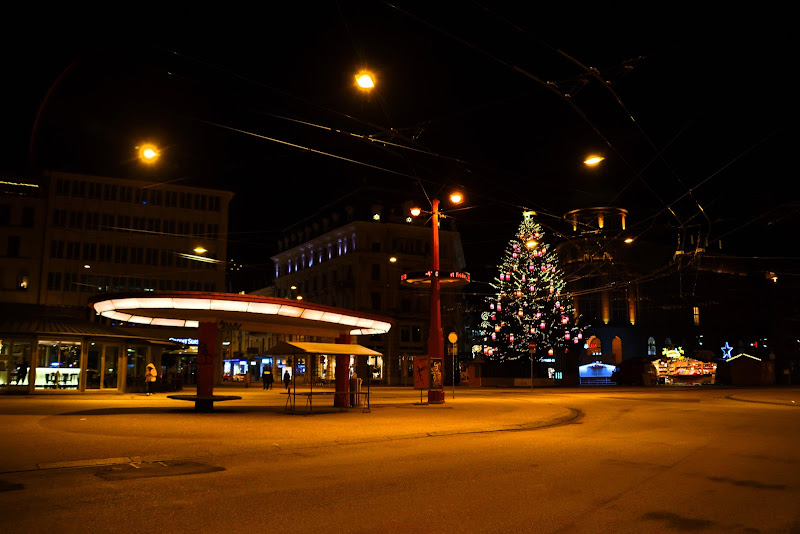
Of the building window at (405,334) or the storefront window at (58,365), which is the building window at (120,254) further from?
the building window at (405,334)

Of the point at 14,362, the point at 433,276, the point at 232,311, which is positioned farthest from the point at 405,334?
the point at 232,311

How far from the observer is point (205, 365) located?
22.9 meters

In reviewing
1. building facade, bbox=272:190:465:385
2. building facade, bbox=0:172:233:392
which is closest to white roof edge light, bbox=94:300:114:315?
building facade, bbox=0:172:233:392

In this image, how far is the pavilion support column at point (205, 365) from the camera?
22.8 meters

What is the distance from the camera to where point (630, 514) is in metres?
7.53

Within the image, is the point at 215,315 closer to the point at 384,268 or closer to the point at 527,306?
the point at 527,306

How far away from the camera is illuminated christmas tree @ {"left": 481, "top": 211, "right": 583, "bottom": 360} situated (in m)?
59.5

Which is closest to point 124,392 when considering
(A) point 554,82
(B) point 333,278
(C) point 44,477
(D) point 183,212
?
(D) point 183,212

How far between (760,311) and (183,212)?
221 feet

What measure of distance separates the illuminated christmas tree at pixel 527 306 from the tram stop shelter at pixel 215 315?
114 feet

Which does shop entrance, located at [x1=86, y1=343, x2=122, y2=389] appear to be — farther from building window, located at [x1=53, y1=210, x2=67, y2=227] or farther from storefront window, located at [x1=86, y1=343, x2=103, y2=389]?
building window, located at [x1=53, y1=210, x2=67, y2=227]

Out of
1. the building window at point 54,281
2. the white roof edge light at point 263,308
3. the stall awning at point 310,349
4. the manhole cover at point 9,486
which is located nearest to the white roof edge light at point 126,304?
the white roof edge light at point 263,308

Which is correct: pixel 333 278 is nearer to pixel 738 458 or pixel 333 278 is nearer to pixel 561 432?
pixel 561 432

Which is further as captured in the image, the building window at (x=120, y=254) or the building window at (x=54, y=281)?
the building window at (x=120, y=254)
